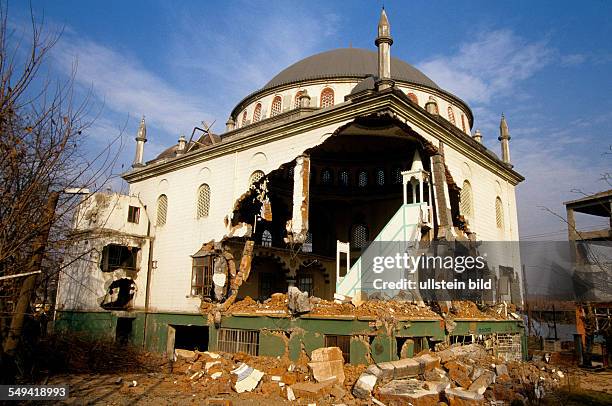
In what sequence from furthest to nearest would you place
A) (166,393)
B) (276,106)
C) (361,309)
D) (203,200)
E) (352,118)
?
(276,106) → (203,200) → (352,118) → (361,309) → (166,393)

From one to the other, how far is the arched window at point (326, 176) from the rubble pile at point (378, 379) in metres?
13.1

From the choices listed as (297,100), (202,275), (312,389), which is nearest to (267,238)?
(202,275)

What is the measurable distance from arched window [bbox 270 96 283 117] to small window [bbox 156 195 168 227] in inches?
305

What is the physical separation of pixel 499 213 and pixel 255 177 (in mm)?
12715

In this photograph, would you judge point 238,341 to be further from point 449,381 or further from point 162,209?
point 162,209

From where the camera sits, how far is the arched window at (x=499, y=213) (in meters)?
24.1

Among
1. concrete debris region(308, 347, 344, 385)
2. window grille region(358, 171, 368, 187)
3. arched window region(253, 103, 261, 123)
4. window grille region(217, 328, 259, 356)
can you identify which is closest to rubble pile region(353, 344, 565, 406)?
concrete debris region(308, 347, 344, 385)

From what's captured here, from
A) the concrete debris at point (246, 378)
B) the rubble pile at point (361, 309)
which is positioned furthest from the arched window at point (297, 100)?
the concrete debris at point (246, 378)

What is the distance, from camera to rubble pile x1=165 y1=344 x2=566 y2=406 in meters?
12.2

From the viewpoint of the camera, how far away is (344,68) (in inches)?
1091

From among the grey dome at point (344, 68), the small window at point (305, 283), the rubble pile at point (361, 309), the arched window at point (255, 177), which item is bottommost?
the rubble pile at point (361, 309)

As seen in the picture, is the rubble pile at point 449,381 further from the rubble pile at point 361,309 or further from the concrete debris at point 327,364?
the rubble pile at point 361,309

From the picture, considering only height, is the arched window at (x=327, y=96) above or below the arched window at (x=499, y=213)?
above

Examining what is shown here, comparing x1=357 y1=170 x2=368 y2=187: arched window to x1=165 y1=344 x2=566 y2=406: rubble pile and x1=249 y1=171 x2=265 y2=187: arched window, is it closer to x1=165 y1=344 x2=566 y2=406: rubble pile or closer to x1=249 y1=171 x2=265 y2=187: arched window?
x1=249 y1=171 x2=265 y2=187: arched window
